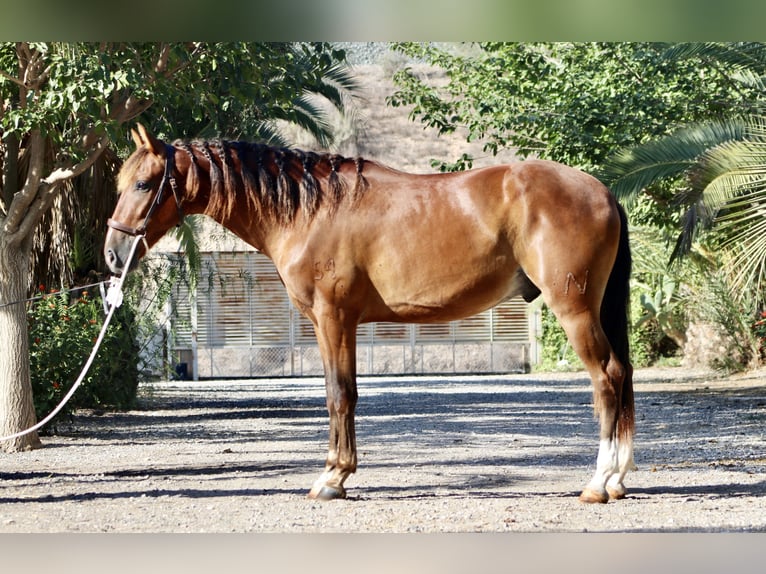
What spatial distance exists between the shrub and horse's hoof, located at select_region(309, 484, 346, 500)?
354 centimetres

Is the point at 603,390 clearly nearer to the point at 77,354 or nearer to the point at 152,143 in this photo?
the point at 152,143

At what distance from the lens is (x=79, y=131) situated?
28.3 ft

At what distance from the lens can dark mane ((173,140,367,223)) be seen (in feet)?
18.2

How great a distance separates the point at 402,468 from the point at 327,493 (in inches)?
64.3

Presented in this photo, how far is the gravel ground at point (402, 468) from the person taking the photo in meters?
5.20

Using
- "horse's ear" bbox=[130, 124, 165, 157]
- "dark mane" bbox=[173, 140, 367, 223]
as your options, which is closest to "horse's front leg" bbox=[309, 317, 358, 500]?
"dark mane" bbox=[173, 140, 367, 223]

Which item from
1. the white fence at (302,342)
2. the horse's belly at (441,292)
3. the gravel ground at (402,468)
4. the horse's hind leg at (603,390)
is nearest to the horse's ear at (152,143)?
the horse's belly at (441,292)

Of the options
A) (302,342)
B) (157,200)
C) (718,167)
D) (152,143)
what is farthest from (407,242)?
(302,342)

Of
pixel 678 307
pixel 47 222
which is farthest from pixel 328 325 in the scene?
pixel 678 307

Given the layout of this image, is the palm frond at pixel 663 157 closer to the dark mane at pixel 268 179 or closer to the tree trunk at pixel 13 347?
the dark mane at pixel 268 179

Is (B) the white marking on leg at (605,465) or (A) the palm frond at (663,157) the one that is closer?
(B) the white marking on leg at (605,465)

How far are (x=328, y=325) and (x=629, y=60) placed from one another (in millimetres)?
7847

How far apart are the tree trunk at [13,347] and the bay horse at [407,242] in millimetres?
2898

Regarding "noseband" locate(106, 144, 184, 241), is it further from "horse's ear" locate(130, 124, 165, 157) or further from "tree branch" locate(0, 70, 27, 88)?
"tree branch" locate(0, 70, 27, 88)
